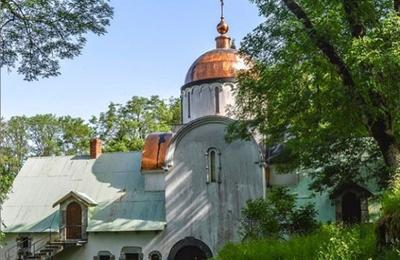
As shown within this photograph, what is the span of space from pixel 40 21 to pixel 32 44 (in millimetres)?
593

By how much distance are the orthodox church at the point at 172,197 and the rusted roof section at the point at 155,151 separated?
5 centimetres

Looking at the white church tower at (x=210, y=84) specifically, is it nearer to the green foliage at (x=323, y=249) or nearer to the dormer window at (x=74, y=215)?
the dormer window at (x=74, y=215)

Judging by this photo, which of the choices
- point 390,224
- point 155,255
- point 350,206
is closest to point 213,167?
point 155,255

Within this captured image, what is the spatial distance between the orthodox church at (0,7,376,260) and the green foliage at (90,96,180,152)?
41.3 feet

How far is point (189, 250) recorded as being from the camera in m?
24.2

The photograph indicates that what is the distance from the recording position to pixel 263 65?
1344 centimetres

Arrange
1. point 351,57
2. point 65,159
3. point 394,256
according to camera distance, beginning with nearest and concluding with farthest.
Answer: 1. point 394,256
2. point 351,57
3. point 65,159

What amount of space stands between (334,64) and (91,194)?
18.3m

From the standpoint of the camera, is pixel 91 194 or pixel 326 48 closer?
pixel 326 48

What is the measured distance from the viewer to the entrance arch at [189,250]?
935 inches

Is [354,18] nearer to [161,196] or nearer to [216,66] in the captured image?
[161,196]

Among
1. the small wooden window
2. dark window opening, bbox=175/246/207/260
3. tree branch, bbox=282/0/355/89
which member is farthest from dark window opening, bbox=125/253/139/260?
tree branch, bbox=282/0/355/89

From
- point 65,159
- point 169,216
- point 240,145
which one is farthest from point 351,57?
point 65,159

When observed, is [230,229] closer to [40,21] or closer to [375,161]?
[375,161]
